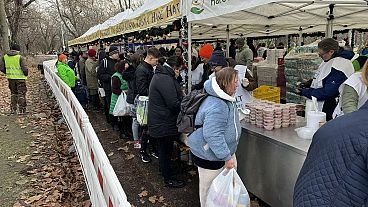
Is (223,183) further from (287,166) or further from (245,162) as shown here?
(245,162)

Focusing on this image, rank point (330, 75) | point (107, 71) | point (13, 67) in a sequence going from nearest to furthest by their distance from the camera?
point (330, 75)
point (107, 71)
point (13, 67)

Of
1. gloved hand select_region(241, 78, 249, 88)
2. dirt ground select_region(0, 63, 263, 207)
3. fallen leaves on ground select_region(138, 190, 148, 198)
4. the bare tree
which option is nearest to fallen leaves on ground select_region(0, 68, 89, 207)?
dirt ground select_region(0, 63, 263, 207)

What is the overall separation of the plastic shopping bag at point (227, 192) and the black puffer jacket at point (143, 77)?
2.57 m

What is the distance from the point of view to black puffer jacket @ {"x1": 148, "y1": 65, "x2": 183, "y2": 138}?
4316mm

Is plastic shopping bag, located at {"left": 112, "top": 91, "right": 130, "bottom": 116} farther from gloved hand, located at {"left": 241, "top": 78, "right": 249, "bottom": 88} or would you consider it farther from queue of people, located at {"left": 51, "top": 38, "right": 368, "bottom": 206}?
gloved hand, located at {"left": 241, "top": 78, "right": 249, "bottom": 88}

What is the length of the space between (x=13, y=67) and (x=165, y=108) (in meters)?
6.17

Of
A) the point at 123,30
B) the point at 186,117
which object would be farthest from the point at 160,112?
the point at 123,30

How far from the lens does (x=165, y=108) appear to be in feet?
14.5

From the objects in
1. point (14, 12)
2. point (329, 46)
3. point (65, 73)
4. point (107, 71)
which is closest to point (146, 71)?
point (329, 46)

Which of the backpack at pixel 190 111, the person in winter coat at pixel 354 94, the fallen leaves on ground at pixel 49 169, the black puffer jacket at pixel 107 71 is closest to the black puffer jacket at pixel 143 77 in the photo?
the fallen leaves on ground at pixel 49 169

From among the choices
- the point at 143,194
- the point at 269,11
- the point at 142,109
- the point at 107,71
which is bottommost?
the point at 143,194

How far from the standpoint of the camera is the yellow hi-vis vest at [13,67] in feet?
28.7

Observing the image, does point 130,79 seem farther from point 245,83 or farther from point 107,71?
point 245,83

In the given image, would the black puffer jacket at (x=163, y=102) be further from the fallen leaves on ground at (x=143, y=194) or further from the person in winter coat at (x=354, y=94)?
the person in winter coat at (x=354, y=94)
